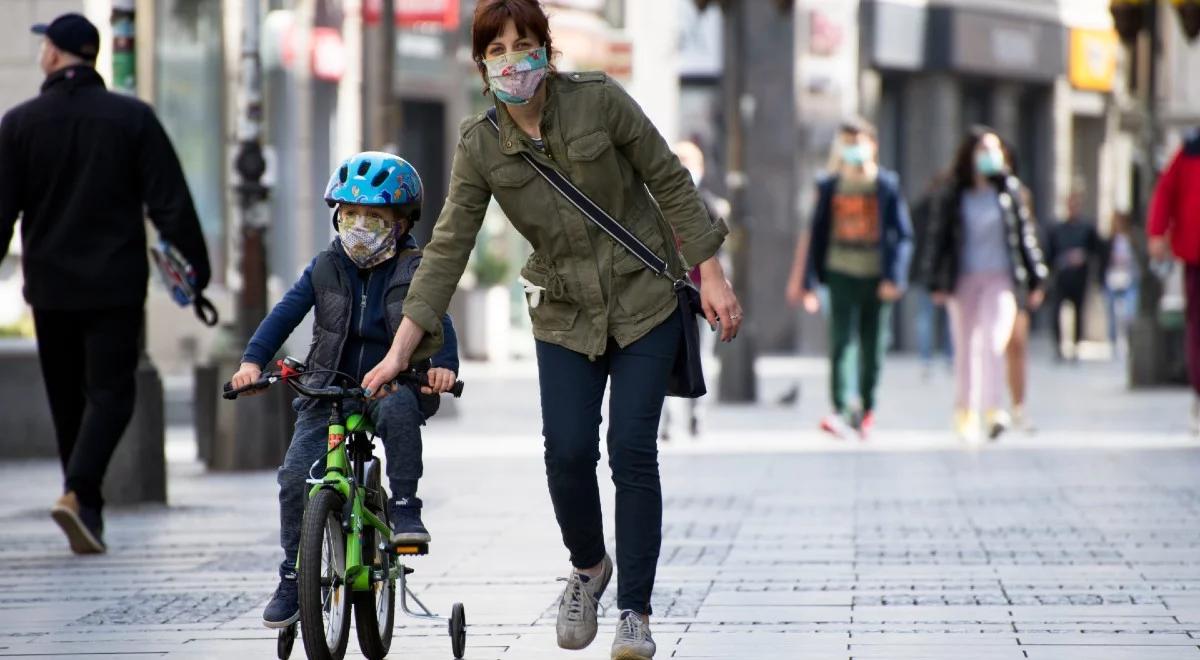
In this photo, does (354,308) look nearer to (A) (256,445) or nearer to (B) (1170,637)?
(B) (1170,637)

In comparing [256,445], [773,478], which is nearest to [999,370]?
[773,478]

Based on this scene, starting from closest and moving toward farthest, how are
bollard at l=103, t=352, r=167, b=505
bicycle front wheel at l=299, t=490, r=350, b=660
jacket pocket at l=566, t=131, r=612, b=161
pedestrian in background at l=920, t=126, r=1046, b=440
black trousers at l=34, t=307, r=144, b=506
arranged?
bicycle front wheel at l=299, t=490, r=350, b=660
jacket pocket at l=566, t=131, r=612, b=161
black trousers at l=34, t=307, r=144, b=506
bollard at l=103, t=352, r=167, b=505
pedestrian in background at l=920, t=126, r=1046, b=440

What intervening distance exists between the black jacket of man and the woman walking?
3160 millimetres

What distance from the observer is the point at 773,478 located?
39.3 ft

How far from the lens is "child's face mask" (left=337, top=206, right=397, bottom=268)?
633 cm

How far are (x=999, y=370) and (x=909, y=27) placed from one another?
60.2ft

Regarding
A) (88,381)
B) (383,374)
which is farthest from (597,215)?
(88,381)

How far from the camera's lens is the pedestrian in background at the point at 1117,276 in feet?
92.5

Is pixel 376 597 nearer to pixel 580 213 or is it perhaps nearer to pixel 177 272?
pixel 580 213

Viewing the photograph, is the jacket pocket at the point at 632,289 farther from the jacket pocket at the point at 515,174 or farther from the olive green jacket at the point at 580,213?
the jacket pocket at the point at 515,174

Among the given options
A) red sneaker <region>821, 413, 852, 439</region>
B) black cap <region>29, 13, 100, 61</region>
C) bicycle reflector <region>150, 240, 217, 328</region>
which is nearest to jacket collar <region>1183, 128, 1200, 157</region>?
red sneaker <region>821, 413, 852, 439</region>

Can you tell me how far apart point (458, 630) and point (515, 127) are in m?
1.29

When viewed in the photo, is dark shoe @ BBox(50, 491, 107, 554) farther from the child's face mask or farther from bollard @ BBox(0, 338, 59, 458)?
bollard @ BBox(0, 338, 59, 458)

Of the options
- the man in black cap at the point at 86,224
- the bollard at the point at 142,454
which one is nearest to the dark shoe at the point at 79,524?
the man in black cap at the point at 86,224
